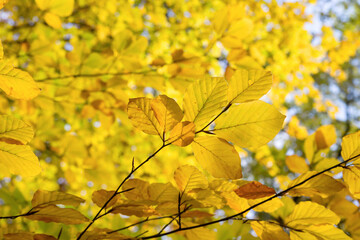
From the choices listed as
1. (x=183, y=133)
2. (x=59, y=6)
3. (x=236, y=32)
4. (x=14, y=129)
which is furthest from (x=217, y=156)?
(x=59, y=6)

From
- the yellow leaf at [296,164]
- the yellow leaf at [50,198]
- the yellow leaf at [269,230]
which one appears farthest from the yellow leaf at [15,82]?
the yellow leaf at [296,164]

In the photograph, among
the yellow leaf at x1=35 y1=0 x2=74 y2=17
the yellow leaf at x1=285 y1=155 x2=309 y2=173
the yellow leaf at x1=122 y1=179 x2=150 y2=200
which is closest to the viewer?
the yellow leaf at x1=122 y1=179 x2=150 y2=200

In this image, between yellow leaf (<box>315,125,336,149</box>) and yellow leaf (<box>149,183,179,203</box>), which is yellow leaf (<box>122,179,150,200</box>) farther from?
yellow leaf (<box>315,125,336,149</box>)

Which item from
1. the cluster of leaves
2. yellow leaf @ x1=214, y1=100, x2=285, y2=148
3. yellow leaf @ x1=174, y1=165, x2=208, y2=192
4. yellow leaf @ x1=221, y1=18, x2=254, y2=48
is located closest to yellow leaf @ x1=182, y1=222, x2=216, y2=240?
the cluster of leaves

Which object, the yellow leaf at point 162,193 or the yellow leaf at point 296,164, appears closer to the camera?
the yellow leaf at point 162,193

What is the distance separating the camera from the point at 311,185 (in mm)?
446

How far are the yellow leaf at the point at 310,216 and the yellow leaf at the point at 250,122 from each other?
6.6 inches

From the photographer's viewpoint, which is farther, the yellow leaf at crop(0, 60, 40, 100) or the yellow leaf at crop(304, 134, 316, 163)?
the yellow leaf at crop(304, 134, 316, 163)

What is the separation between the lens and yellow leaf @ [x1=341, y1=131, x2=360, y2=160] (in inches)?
→ 16.2

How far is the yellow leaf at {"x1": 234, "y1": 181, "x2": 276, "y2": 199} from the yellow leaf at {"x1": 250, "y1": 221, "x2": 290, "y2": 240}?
0.20 ft

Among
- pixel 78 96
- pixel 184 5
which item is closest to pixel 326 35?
pixel 184 5

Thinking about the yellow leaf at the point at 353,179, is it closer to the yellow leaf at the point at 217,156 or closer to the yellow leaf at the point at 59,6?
the yellow leaf at the point at 217,156

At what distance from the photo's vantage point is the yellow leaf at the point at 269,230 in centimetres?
45

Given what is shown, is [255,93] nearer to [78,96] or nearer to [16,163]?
[16,163]
